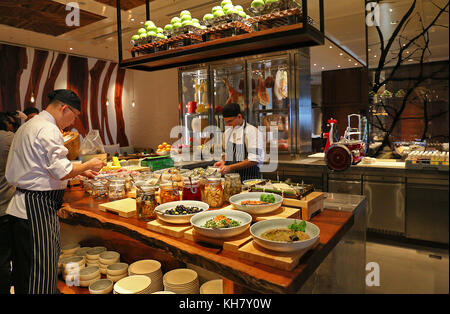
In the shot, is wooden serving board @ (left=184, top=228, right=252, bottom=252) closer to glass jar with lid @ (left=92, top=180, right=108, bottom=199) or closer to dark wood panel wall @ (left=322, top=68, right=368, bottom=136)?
dark wood panel wall @ (left=322, top=68, right=368, bottom=136)

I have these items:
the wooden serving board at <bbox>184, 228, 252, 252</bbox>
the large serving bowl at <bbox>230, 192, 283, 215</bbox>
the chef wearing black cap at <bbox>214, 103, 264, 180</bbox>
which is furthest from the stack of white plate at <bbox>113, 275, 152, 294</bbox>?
the chef wearing black cap at <bbox>214, 103, 264, 180</bbox>

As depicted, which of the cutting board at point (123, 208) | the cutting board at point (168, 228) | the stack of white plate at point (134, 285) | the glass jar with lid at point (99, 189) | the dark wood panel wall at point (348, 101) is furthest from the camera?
the glass jar with lid at point (99, 189)

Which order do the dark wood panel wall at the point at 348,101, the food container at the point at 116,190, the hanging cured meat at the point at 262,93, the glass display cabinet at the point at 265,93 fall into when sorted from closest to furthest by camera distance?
the dark wood panel wall at the point at 348,101, the food container at the point at 116,190, the glass display cabinet at the point at 265,93, the hanging cured meat at the point at 262,93

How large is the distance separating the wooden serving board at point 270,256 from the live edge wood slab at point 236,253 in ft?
0.06

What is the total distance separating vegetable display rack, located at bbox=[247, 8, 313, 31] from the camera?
76.8 inches

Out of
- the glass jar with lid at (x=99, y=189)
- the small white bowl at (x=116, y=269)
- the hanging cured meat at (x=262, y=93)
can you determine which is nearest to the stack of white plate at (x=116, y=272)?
the small white bowl at (x=116, y=269)

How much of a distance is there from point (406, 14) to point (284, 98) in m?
2.54

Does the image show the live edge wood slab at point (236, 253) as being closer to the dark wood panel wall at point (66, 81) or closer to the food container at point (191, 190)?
the food container at point (191, 190)

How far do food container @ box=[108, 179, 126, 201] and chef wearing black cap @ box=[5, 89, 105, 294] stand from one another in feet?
0.90

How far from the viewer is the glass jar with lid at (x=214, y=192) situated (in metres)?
1.95

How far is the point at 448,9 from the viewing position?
89 cm

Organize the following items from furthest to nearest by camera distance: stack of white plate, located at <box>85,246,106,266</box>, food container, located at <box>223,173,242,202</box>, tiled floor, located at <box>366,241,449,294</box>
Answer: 1. stack of white plate, located at <box>85,246,106,266</box>
2. food container, located at <box>223,173,242,202</box>
3. tiled floor, located at <box>366,241,449,294</box>

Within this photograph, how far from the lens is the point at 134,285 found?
1763mm
